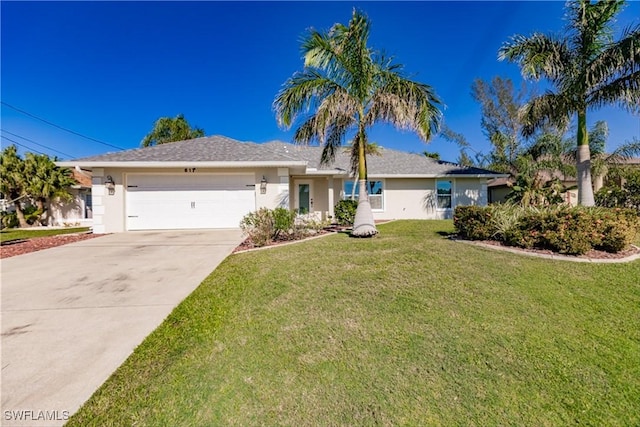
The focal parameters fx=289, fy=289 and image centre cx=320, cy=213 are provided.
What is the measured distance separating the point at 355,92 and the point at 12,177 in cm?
2055

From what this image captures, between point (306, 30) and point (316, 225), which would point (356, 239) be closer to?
point (316, 225)

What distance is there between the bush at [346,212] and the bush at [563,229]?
20.5 feet

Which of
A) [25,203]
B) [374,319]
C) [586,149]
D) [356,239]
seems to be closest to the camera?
[374,319]

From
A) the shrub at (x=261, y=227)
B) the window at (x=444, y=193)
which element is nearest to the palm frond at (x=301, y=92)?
the shrub at (x=261, y=227)

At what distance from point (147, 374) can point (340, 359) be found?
1832 millimetres

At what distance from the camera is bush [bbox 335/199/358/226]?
1294 cm

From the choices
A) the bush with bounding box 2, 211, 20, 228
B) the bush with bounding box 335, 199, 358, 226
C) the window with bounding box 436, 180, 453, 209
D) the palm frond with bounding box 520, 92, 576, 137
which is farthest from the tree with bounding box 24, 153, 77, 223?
the palm frond with bounding box 520, 92, 576, 137

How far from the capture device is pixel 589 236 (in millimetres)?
6055

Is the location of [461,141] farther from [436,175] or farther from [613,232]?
[613,232]

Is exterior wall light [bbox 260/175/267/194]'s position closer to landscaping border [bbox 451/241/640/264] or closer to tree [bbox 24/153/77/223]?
landscaping border [bbox 451/241/640/264]

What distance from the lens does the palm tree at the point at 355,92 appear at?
8.20 m

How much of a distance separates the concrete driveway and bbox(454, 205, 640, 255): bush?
22.4ft

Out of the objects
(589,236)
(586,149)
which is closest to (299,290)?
(589,236)

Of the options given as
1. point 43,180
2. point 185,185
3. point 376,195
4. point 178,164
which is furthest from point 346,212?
point 43,180
